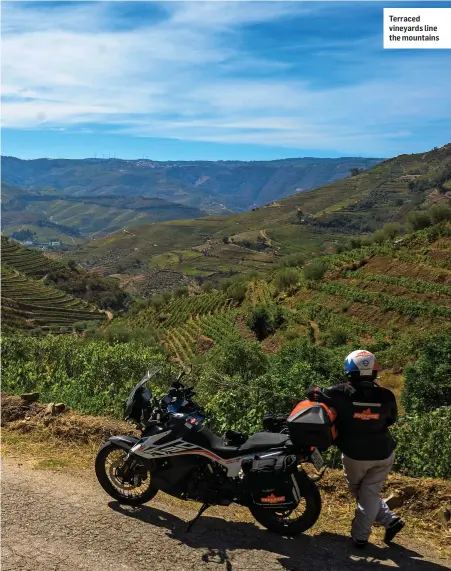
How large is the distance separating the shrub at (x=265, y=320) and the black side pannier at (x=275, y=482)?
163 ft

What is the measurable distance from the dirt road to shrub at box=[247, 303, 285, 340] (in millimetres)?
49640

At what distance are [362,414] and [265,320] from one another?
169 feet

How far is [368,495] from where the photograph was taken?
17.7 ft

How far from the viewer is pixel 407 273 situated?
172ft

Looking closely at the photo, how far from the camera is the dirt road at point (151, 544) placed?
500cm

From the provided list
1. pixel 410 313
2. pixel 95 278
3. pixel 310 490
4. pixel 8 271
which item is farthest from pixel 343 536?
pixel 95 278

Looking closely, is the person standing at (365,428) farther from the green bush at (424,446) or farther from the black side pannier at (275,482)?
the green bush at (424,446)

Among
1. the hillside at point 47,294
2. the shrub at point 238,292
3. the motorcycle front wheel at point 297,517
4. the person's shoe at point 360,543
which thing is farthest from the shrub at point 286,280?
the person's shoe at point 360,543

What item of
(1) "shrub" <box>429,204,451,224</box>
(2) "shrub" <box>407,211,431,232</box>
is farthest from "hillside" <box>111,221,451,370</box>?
(2) "shrub" <box>407,211,431,232</box>

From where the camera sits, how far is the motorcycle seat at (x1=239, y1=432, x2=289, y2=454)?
223 inches

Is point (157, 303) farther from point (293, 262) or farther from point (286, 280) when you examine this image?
point (286, 280)

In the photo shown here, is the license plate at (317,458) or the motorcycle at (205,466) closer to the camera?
the license plate at (317,458)

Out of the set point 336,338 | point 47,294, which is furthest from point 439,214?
point 47,294

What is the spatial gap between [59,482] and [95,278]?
16646 cm
